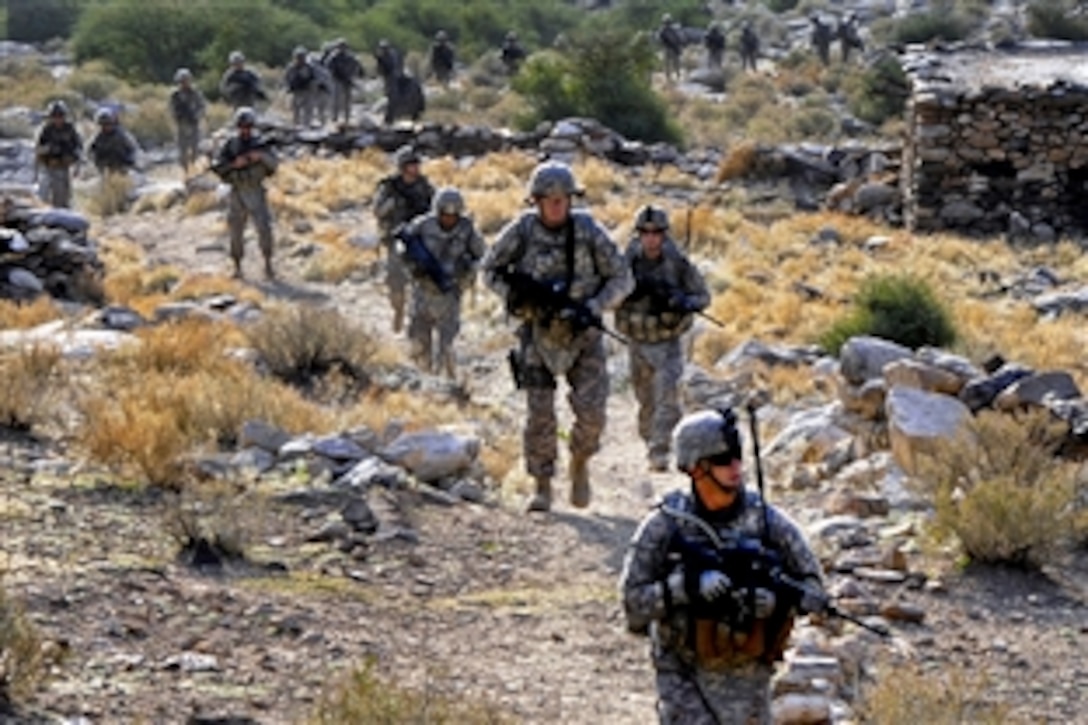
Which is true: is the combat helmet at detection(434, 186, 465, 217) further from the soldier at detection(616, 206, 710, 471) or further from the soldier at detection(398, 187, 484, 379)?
the soldier at detection(616, 206, 710, 471)

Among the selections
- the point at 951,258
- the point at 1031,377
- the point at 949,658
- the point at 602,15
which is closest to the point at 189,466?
the point at 949,658

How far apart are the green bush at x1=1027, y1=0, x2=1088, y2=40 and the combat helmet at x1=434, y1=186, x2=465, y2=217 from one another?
30.5 m

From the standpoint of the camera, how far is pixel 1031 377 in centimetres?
996

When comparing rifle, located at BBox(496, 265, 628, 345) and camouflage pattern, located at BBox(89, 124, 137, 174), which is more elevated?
Answer: rifle, located at BBox(496, 265, 628, 345)

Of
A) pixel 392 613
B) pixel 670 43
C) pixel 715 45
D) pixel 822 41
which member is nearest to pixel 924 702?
pixel 392 613

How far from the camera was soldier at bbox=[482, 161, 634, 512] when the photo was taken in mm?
8727

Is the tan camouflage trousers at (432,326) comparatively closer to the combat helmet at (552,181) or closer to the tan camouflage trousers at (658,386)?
the tan camouflage trousers at (658,386)

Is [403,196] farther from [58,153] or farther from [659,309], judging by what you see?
[58,153]

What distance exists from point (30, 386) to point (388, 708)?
5.08 meters

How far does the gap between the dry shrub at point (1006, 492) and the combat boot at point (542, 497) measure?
1.79 meters

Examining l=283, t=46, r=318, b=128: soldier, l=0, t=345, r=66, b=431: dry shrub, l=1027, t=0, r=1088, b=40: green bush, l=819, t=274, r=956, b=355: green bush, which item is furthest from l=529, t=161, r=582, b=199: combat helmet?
l=1027, t=0, r=1088, b=40: green bush

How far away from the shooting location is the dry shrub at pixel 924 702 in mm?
5707

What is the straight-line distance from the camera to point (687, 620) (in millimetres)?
4863

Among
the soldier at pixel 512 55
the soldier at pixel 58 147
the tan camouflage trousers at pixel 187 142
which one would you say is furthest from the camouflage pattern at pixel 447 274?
the soldier at pixel 512 55
